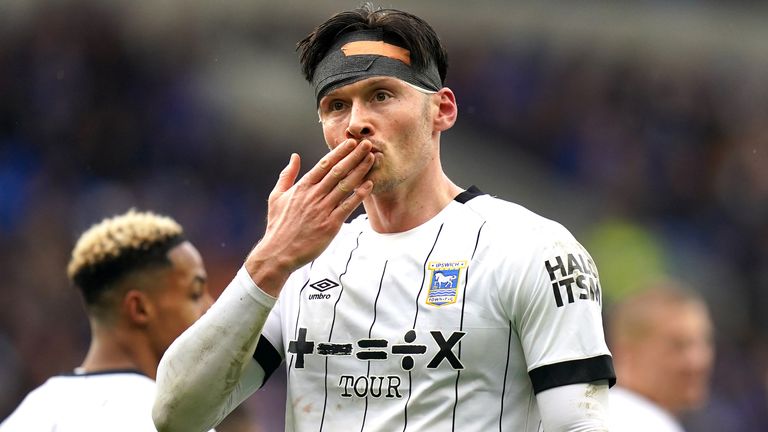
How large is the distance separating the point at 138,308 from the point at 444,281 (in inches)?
98.7

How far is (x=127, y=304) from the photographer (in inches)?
212

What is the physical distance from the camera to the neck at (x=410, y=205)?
349cm

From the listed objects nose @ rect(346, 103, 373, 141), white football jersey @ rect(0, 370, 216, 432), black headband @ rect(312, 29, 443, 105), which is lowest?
white football jersey @ rect(0, 370, 216, 432)

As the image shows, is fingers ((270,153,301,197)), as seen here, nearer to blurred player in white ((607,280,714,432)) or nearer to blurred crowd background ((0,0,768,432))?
blurred player in white ((607,280,714,432))

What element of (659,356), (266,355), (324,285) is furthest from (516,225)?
(659,356)

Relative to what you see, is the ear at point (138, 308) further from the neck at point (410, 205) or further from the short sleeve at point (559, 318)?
the short sleeve at point (559, 318)

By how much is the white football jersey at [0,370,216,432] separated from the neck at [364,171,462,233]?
71.3 inches

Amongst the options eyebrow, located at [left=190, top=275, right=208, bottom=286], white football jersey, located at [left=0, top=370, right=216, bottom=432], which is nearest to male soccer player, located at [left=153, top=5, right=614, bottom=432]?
white football jersey, located at [left=0, top=370, right=216, bottom=432]

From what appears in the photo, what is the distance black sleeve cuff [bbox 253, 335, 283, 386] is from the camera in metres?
3.50

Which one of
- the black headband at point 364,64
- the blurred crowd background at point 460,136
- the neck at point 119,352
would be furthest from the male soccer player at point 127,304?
the blurred crowd background at point 460,136

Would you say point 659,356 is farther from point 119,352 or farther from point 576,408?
point 576,408

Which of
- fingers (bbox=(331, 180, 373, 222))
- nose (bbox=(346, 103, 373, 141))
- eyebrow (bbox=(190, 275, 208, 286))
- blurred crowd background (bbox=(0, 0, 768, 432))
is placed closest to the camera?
fingers (bbox=(331, 180, 373, 222))

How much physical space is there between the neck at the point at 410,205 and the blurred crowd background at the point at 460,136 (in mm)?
7074

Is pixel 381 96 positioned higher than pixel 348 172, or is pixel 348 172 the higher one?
pixel 381 96
